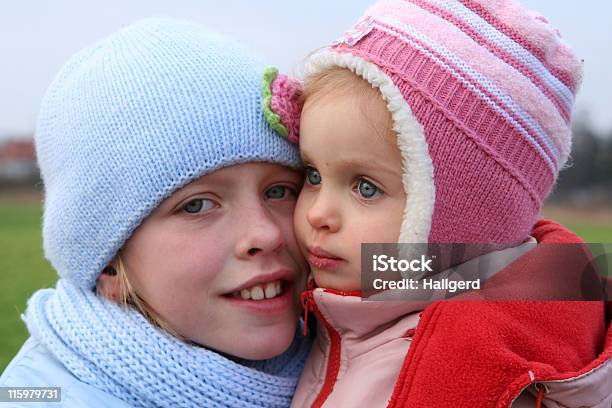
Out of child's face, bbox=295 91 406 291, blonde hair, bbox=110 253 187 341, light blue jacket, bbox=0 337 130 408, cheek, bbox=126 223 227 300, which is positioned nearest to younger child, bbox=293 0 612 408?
child's face, bbox=295 91 406 291

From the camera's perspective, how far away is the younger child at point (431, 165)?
162cm

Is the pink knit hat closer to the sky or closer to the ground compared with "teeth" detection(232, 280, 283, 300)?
closer to the sky

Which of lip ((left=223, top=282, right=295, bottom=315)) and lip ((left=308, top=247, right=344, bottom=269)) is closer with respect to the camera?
lip ((left=308, top=247, right=344, bottom=269))

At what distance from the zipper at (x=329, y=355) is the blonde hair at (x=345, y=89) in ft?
1.59

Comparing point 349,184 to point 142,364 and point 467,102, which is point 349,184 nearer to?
point 467,102

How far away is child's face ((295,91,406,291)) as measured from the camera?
1.68m

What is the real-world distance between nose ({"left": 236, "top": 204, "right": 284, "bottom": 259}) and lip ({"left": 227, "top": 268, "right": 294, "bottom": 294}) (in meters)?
0.06

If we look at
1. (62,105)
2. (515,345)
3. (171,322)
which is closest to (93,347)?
(171,322)

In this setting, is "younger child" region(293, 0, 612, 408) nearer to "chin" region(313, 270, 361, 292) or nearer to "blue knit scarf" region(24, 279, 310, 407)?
"chin" region(313, 270, 361, 292)

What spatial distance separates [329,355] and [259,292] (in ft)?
0.83

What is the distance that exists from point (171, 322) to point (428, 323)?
0.73m

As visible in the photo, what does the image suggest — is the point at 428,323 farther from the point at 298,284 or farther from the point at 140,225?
the point at 140,225

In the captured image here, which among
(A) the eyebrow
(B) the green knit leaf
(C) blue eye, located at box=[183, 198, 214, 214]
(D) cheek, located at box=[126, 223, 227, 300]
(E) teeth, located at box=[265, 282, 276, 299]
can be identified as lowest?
(E) teeth, located at box=[265, 282, 276, 299]

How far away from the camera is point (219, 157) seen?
5.96ft
